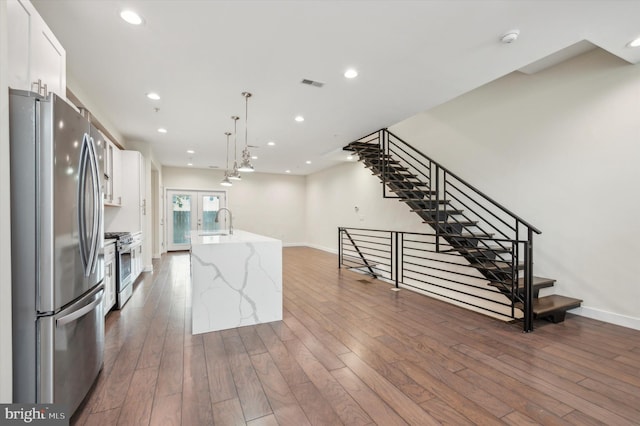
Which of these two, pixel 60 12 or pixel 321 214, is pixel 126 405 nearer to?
pixel 60 12

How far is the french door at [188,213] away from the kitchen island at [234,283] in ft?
21.8

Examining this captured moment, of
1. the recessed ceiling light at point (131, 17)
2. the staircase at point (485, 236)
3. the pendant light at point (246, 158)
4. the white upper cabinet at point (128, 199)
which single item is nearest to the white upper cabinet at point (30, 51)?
the recessed ceiling light at point (131, 17)

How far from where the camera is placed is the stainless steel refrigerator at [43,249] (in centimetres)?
143

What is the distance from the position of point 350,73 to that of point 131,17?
209cm

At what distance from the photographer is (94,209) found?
1999mm

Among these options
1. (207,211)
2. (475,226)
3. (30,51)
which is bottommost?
(475,226)

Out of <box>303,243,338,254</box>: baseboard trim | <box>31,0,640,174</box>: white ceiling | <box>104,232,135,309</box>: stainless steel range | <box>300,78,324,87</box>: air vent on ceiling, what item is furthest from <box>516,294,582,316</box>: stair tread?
<box>303,243,338,254</box>: baseboard trim

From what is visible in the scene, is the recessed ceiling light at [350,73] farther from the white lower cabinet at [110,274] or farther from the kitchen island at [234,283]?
the white lower cabinet at [110,274]

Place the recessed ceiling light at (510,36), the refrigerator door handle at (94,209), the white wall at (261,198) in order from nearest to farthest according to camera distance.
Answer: the refrigerator door handle at (94,209)
the recessed ceiling light at (510,36)
the white wall at (261,198)

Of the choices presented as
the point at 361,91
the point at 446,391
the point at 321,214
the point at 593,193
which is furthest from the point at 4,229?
the point at 321,214

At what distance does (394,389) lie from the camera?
1.99 meters

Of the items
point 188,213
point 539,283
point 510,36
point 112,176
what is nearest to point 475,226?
point 539,283

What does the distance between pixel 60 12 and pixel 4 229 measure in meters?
1.95

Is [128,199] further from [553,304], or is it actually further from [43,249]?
[553,304]
